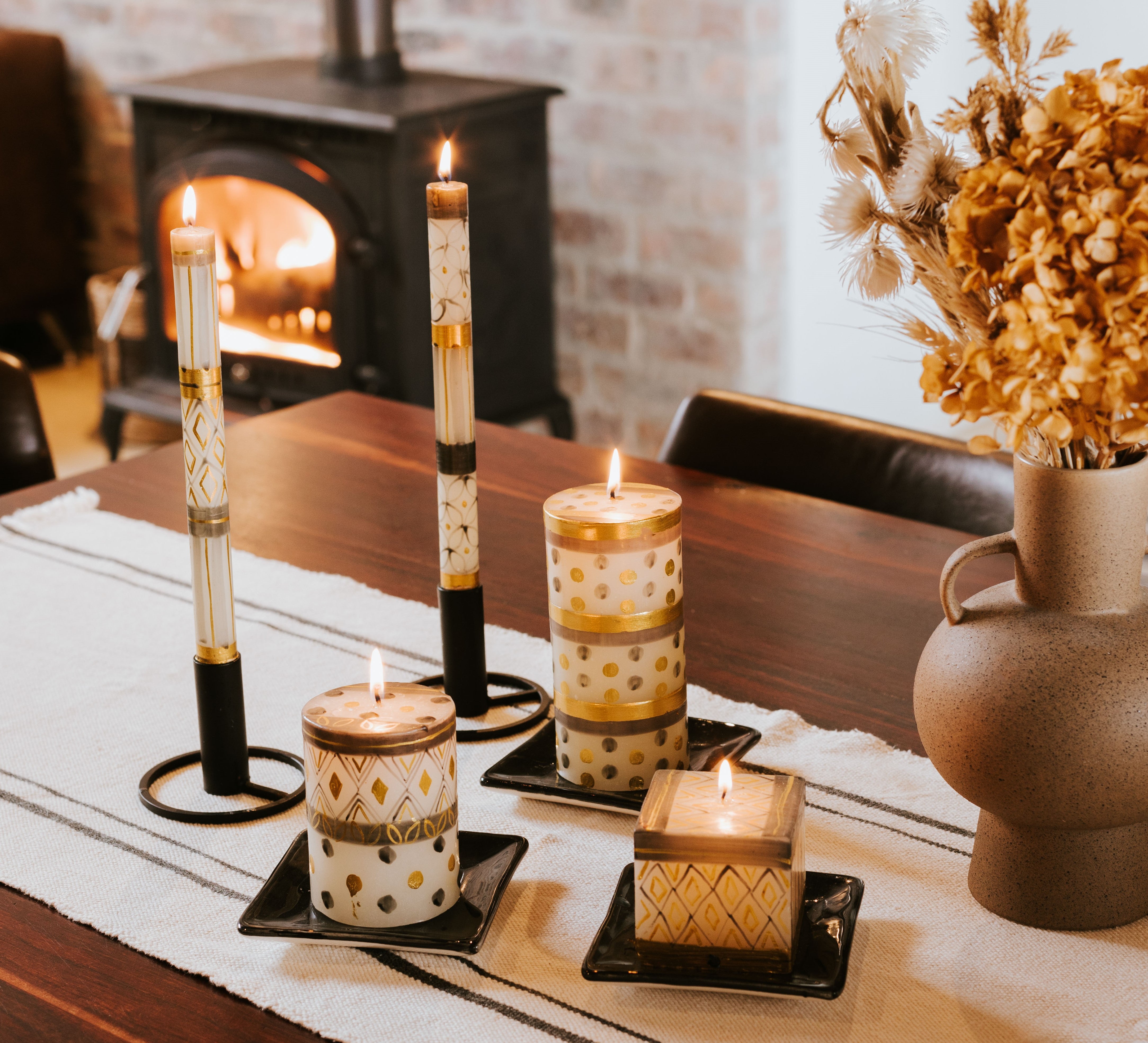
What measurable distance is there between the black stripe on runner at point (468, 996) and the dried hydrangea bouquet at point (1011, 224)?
0.32 meters

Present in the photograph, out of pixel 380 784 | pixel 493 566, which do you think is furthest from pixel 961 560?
pixel 493 566

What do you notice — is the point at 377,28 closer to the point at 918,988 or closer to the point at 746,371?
the point at 746,371

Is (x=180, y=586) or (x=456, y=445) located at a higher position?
(x=456, y=445)

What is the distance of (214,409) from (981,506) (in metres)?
0.77

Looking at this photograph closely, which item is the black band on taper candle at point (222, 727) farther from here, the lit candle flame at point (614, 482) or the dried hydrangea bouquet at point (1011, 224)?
the dried hydrangea bouquet at point (1011, 224)

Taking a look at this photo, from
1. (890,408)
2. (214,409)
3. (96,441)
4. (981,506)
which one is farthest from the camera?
(96,441)

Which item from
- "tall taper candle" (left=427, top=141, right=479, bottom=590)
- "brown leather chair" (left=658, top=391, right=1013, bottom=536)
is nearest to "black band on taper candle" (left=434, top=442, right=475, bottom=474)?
"tall taper candle" (left=427, top=141, right=479, bottom=590)

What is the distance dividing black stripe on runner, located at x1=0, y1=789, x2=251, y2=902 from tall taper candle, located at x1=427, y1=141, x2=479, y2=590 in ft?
0.78

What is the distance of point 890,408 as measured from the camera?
2.74m

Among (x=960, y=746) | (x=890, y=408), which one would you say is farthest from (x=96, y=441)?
(x=960, y=746)

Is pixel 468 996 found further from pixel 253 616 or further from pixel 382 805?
pixel 253 616

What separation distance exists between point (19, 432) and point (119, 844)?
2.70 ft

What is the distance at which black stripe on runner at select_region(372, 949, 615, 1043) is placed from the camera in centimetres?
66

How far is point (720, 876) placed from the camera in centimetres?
65
